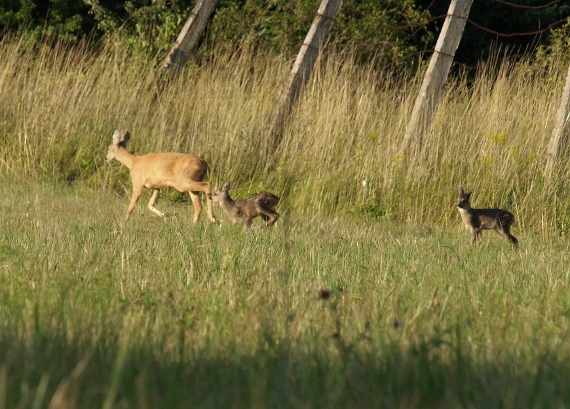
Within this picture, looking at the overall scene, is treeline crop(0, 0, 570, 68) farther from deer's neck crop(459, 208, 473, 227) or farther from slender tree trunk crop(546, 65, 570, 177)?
deer's neck crop(459, 208, 473, 227)

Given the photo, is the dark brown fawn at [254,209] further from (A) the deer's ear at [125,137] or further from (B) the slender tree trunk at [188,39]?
(B) the slender tree trunk at [188,39]

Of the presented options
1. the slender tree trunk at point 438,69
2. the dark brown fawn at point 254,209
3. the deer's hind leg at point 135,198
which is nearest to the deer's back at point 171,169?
the deer's hind leg at point 135,198

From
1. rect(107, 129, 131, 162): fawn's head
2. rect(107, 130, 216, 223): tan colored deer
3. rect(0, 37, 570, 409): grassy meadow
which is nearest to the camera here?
rect(0, 37, 570, 409): grassy meadow

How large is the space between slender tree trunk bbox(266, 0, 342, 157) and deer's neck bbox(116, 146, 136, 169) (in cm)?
193

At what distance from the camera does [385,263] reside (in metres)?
6.18

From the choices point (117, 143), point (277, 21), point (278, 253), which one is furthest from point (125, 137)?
point (277, 21)

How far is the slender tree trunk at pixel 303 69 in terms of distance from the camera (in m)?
12.2

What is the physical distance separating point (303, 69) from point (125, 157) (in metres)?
2.75

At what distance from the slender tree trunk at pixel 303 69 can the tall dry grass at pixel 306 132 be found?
143 mm

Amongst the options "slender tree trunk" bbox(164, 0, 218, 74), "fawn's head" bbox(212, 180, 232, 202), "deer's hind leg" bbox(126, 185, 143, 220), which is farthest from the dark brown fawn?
"slender tree trunk" bbox(164, 0, 218, 74)

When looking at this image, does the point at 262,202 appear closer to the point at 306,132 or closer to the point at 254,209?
the point at 254,209

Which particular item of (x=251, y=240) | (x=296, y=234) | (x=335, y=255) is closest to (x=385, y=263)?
(x=335, y=255)

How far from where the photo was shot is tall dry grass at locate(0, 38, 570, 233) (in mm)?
10555

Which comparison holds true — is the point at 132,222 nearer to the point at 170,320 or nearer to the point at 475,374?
the point at 170,320
